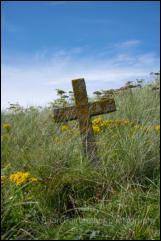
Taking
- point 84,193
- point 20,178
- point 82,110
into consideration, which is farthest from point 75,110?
point 20,178

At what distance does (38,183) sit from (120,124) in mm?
1863

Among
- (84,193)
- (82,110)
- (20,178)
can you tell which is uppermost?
(82,110)

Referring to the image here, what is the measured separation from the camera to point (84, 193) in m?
2.76

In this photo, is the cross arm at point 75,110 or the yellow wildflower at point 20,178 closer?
the yellow wildflower at point 20,178

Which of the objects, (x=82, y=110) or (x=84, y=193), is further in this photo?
Answer: (x=82, y=110)

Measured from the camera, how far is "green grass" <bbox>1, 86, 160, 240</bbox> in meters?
1.90

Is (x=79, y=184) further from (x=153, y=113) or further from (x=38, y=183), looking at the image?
(x=153, y=113)

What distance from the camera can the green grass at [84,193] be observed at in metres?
1.90

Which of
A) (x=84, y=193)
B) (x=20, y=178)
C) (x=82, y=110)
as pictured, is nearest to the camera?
(x=20, y=178)

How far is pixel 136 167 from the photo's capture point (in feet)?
10.4

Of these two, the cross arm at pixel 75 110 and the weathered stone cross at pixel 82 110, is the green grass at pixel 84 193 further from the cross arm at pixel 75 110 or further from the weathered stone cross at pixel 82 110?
→ the cross arm at pixel 75 110

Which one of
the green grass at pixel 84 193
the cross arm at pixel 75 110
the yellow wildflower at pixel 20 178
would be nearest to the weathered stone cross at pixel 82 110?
the cross arm at pixel 75 110

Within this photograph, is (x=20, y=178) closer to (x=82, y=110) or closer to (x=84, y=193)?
(x=84, y=193)

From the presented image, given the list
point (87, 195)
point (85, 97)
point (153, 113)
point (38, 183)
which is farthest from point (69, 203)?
point (153, 113)
